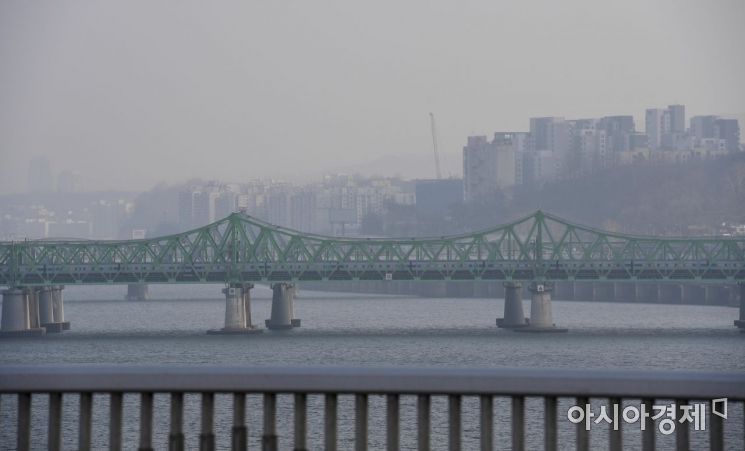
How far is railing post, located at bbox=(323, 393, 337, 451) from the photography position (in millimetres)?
7324

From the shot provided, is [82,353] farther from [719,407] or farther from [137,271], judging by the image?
[719,407]

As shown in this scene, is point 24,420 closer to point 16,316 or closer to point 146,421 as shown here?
point 146,421

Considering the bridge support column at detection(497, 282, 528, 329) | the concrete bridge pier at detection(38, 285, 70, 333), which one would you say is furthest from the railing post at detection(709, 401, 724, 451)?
the concrete bridge pier at detection(38, 285, 70, 333)

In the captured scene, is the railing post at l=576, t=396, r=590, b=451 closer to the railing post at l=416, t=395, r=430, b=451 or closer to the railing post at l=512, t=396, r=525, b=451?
the railing post at l=512, t=396, r=525, b=451

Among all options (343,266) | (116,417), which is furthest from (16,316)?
(116,417)

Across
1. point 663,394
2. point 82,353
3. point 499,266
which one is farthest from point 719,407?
point 499,266

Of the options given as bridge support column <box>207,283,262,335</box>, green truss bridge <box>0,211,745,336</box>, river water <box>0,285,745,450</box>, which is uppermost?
green truss bridge <box>0,211,745,336</box>

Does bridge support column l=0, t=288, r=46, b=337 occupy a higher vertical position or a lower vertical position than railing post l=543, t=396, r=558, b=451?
lower

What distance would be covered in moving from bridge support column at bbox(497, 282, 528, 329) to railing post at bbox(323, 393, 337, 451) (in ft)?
264

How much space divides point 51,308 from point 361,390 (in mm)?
89214

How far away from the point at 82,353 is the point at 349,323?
2987 cm

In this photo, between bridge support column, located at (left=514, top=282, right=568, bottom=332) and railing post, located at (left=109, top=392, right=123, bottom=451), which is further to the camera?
bridge support column, located at (left=514, top=282, right=568, bottom=332)

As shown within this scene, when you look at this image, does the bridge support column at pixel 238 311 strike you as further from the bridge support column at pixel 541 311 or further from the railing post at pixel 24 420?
the railing post at pixel 24 420

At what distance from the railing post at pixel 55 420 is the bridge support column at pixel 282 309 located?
3274 inches
